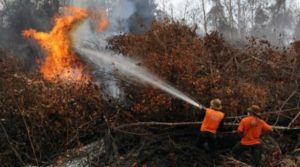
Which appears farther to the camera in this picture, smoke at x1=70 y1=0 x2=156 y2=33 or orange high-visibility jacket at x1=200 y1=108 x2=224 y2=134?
smoke at x1=70 y1=0 x2=156 y2=33

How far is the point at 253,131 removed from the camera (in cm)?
1125

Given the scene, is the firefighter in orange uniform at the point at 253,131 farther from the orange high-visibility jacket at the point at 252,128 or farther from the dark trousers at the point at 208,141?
the dark trousers at the point at 208,141

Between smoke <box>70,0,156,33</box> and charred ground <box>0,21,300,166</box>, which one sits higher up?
smoke <box>70,0,156,33</box>

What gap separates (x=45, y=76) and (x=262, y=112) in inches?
294

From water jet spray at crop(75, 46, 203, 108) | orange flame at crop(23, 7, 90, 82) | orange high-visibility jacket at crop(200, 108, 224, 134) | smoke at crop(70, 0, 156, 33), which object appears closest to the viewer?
orange high-visibility jacket at crop(200, 108, 224, 134)

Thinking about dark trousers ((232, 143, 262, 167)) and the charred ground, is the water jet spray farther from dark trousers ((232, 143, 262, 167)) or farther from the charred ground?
dark trousers ((232, 143, 262, 167))

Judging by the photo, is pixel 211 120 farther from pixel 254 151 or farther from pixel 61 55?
pixel 61 55

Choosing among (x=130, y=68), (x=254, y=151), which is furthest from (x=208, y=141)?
(x=130, y=68)

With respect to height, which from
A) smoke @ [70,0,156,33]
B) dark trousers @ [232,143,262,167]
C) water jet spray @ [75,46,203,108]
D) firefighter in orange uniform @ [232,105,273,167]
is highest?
smoke @ [70,0,156,33]

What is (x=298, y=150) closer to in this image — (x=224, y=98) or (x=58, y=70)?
(x=224, y=98)

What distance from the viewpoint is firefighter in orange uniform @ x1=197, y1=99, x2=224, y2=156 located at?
11320 mm

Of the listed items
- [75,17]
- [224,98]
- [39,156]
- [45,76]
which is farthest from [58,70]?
[224,98]

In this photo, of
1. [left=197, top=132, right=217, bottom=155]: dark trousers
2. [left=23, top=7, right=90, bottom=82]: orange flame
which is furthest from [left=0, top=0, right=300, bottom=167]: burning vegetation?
[left=23, top=7, right=90, bottom=82]: orange flame

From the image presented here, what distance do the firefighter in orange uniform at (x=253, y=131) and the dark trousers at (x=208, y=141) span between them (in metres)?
0.65
